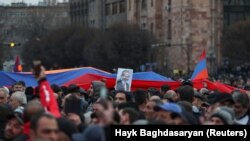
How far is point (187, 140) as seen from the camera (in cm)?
1099

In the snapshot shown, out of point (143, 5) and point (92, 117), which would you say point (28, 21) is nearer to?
point (143, 5)

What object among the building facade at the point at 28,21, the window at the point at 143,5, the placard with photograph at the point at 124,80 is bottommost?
the building facade at the point at 28,21

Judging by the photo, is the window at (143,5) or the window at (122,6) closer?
the window at (143,5)

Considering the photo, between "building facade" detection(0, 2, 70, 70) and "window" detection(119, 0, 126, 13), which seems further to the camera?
"building facade" detection(0, 2, 70, 70)

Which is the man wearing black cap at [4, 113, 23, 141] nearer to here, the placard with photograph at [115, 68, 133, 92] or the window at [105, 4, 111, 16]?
the placard with photograph at [115, 68, 133, 92]

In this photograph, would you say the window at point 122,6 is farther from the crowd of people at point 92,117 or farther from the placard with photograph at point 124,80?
the crowd of people at point 92,117

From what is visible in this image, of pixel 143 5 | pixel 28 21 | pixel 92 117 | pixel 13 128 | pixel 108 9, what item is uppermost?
pixel 92 117

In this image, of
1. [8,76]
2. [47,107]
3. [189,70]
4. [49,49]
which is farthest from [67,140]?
[49,49]

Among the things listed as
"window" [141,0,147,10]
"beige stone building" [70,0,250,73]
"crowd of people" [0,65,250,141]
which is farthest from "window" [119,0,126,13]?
"crowd of people" [0,65,250,141]

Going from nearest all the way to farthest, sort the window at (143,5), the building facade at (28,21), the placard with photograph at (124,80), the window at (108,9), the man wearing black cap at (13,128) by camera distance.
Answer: the man wearing black cap at (13,128)
the placard with photograph at (124,80)
the window at (143,5)
the window at (108,9)
the building facade at (28,21)

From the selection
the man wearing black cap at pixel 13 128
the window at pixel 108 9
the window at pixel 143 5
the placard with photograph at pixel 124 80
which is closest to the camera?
the man wearing black cap at pixel 13 128

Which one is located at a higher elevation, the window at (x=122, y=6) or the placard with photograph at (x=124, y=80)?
the placard with photograph at (x=124, y=80)

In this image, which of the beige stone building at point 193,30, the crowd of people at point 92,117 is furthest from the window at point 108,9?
the crowd of people at point 92,117

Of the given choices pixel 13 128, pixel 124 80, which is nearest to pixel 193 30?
pixel 124 80
